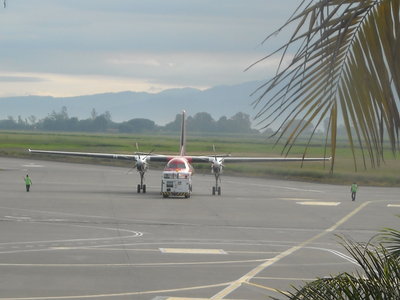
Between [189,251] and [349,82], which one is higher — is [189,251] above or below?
below

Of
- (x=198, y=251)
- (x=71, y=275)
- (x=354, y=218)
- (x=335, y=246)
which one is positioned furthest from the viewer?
(x=354, y=218)

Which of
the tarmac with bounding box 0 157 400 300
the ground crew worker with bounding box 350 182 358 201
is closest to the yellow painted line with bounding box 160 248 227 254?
the tarmac with bounding box 0 157 400 300

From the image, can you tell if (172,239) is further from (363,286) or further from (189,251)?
(363,286)

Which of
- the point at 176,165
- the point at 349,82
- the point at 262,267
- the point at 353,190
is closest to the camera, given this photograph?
the point at 349,82

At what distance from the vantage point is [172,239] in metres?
39.3

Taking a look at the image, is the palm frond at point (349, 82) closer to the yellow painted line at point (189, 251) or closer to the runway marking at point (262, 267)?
the runway marking at point (262, 267)

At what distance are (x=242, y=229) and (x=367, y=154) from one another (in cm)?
4078

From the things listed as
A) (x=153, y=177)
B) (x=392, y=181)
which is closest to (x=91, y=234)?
(x=153, y=177)

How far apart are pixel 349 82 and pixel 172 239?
116 ft

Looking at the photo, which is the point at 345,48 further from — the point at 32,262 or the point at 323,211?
the point at 323,211

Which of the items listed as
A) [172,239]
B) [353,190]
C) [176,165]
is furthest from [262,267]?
[353,190]

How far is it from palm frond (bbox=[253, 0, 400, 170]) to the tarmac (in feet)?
8.83

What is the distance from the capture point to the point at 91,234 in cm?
4053

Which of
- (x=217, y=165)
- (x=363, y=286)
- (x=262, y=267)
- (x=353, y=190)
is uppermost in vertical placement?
(x=217, y=165)
